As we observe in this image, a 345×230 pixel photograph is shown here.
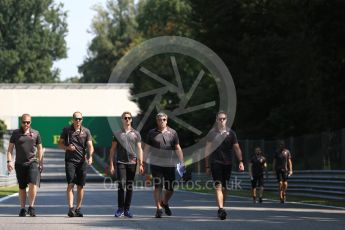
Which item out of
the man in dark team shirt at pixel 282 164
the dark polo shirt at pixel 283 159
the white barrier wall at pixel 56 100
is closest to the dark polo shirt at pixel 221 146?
the man in dark team shirt at pixel 282 164

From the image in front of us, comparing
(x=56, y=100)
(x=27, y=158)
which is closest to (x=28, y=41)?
(x=56, y=100)

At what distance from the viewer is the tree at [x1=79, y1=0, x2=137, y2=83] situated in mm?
117062

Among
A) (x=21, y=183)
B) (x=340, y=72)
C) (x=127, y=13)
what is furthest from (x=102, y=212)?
(x=127, y=13)

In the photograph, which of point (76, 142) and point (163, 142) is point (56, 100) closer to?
point (76, 142)

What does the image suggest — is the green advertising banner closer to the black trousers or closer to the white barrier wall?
the white barrier wall

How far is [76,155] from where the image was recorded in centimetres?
1728

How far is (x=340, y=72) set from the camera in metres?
35.0

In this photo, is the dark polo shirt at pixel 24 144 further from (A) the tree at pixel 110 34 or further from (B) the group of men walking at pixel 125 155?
(A) the tree at pixel 110 34

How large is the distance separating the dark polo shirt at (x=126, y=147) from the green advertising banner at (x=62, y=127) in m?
45.1

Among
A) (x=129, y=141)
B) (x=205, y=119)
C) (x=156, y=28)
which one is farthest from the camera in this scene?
(x=156, y=28)

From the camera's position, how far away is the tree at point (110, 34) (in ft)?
384

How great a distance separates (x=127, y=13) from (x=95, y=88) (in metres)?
49.7

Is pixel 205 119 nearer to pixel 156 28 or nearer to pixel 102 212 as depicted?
pixel 156 28

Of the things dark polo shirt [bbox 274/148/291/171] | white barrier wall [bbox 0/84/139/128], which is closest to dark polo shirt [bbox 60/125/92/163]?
dark polo shirt [bbox 274/148/291/171]
